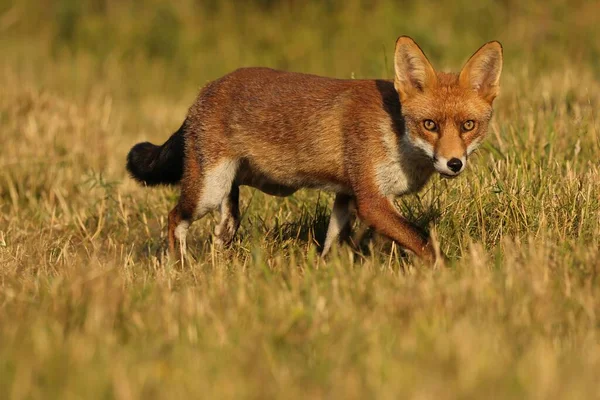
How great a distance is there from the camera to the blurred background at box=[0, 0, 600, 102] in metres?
12.3

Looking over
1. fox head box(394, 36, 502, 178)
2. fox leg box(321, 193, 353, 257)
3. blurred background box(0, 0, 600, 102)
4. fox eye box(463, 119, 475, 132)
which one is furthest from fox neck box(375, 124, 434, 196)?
blurred background box(0, 0, 600, 102)

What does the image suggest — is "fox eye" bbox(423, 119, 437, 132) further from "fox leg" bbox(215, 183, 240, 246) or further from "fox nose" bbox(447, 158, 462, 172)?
"fox leg" bbox(215, 183, 240, 246)

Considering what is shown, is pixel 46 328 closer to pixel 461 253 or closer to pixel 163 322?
pixel 163 322

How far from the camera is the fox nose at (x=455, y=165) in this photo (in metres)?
4.99

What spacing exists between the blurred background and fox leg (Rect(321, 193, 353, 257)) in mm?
5752

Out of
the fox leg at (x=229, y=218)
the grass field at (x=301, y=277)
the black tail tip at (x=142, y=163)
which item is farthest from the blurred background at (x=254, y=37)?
the fox leg at (x=229, y=218)

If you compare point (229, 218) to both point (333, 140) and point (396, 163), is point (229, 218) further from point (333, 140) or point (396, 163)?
point (396, 163)

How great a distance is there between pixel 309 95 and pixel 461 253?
1.45 meters

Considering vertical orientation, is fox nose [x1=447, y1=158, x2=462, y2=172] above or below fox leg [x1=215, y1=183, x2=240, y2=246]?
above

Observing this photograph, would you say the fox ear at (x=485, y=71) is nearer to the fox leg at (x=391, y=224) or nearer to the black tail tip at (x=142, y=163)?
the fox leg at (x=391, y=224)

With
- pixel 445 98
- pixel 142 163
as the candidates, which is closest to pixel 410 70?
pixel 445 98

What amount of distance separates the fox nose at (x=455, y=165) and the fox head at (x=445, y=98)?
8 cm

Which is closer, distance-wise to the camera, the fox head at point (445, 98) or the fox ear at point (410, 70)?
the fox head at point (445, 98)

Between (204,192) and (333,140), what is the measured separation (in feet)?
3.16
